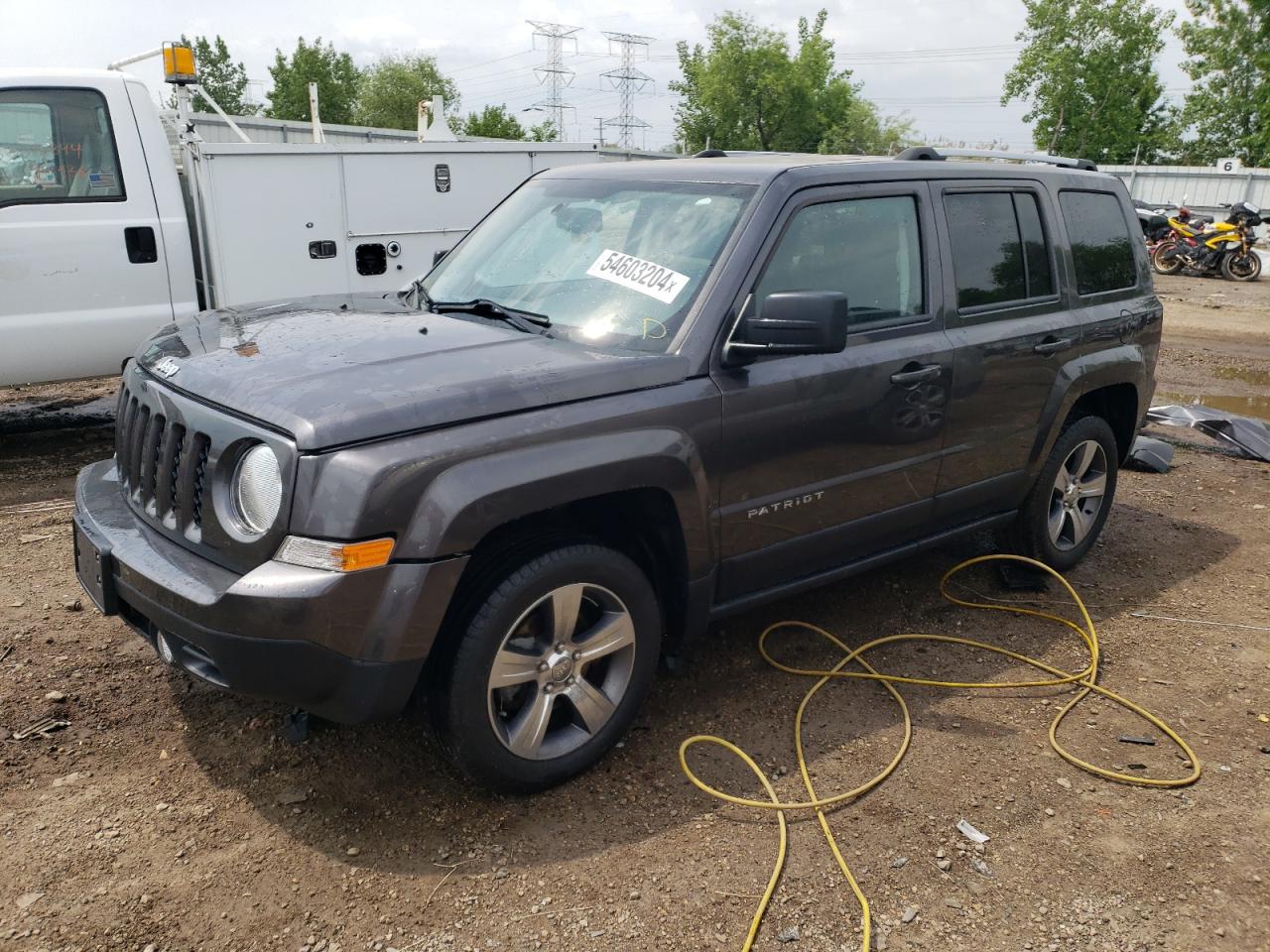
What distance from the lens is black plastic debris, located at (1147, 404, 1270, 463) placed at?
743 cm

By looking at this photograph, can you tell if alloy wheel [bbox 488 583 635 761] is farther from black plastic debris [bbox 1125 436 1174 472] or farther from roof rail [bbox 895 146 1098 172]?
black plastic debris [bbox 1125 436 1174 472]

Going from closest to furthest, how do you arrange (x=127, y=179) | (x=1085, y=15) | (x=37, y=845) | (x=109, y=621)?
(x=37, y=845) → (x=109, y=621) → (x=127, y=179) → (x=1085, y=15)

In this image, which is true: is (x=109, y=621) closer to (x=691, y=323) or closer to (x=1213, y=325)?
(x=691, y=323)

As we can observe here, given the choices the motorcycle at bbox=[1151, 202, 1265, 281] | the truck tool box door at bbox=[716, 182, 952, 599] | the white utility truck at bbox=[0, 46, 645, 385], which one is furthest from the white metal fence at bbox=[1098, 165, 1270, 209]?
the truck tool box door at bbox=[716, 182, 952, 599]

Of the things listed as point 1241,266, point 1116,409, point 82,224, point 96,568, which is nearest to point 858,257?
point 1116,409

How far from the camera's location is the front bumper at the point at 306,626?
2580 mm

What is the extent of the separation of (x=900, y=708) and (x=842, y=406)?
1125 millimetres

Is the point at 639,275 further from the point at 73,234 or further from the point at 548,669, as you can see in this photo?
the point at 73,234

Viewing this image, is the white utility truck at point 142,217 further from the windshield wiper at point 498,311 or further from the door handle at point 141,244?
the windshield wiper at point 498,311

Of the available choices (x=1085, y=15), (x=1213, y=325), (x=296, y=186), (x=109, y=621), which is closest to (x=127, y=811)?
(x=109, y=621)

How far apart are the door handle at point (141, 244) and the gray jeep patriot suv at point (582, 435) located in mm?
2672

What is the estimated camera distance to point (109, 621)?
13.7 feet

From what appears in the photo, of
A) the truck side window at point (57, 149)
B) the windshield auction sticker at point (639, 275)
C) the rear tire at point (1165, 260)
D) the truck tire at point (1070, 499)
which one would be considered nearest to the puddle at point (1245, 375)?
the truck tire at point (1070, 499)

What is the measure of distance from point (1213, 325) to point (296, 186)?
40.5 ft
